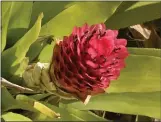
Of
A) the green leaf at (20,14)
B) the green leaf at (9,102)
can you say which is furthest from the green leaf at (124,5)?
the green leaf at (9,102)

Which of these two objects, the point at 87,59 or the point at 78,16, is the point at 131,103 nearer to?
the point at 78,16

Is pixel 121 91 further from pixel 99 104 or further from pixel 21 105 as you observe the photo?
pixel 21 105

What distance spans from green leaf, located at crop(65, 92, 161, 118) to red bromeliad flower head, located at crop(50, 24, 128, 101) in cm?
24

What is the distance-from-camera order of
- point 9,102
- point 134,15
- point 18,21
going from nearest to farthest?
point 9,102 < point 18,21 < point 134,15

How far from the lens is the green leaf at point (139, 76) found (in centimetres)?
100

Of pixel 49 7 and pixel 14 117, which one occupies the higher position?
pixel 49 7

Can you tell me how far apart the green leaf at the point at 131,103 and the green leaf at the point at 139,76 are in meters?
0.03

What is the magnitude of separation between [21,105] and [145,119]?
62 centimetres

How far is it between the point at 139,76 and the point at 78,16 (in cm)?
18

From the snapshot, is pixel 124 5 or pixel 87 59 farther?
pixel 124 5

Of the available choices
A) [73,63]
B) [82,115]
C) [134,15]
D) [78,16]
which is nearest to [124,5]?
[134,15]

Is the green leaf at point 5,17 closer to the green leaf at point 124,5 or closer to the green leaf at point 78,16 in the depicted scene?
the green leaf at point 78,16

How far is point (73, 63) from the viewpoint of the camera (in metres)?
0.76

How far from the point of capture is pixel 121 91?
1.01 metres
